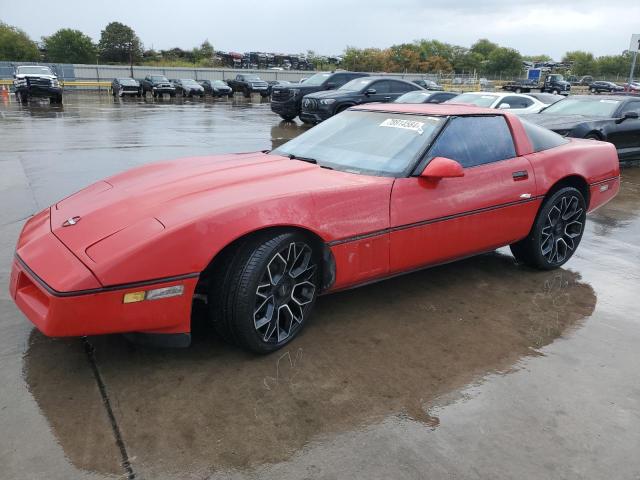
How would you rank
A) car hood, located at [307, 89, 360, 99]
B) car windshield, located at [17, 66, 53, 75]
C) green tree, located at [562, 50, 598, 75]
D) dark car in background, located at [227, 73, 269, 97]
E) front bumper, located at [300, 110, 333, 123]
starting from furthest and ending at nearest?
green tree, located at [562, 50, 598, 75] < dark car in background, located at [227, 73, 269, 97] < car windshield, located at [17, 66, 53, 75] < car hood, located at [307, 89, 360, 99] < front bumper, located at [300, 110, 333, 123]

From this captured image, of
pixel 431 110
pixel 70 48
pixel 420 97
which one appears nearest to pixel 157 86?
pixel 420 97

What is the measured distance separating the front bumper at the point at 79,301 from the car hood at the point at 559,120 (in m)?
7.89

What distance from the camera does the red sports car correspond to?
255cm

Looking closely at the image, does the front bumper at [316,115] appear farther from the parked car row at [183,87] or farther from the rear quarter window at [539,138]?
the parked car row at [183,87]

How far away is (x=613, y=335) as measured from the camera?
3426 millimetres

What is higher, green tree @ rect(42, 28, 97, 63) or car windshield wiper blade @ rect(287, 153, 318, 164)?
green tree @ rect(42, 28, 97, 63)

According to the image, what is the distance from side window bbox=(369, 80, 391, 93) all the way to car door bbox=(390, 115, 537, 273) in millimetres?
10930

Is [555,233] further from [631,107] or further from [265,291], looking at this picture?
[631,107]

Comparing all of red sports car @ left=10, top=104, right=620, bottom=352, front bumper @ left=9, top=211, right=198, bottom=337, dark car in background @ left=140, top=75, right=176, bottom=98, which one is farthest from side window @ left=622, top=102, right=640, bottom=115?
dark car in background @ left=140, top=75, right=176, bottom=98

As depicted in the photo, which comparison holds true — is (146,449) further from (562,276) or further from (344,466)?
(562,276)

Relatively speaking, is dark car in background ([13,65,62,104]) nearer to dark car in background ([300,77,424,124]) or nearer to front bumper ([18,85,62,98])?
front bumper ([18,85,62,98])

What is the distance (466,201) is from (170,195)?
2.01 m

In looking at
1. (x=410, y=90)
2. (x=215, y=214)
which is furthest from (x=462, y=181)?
(x=410, y=90)

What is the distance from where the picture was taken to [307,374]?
2.82 m
